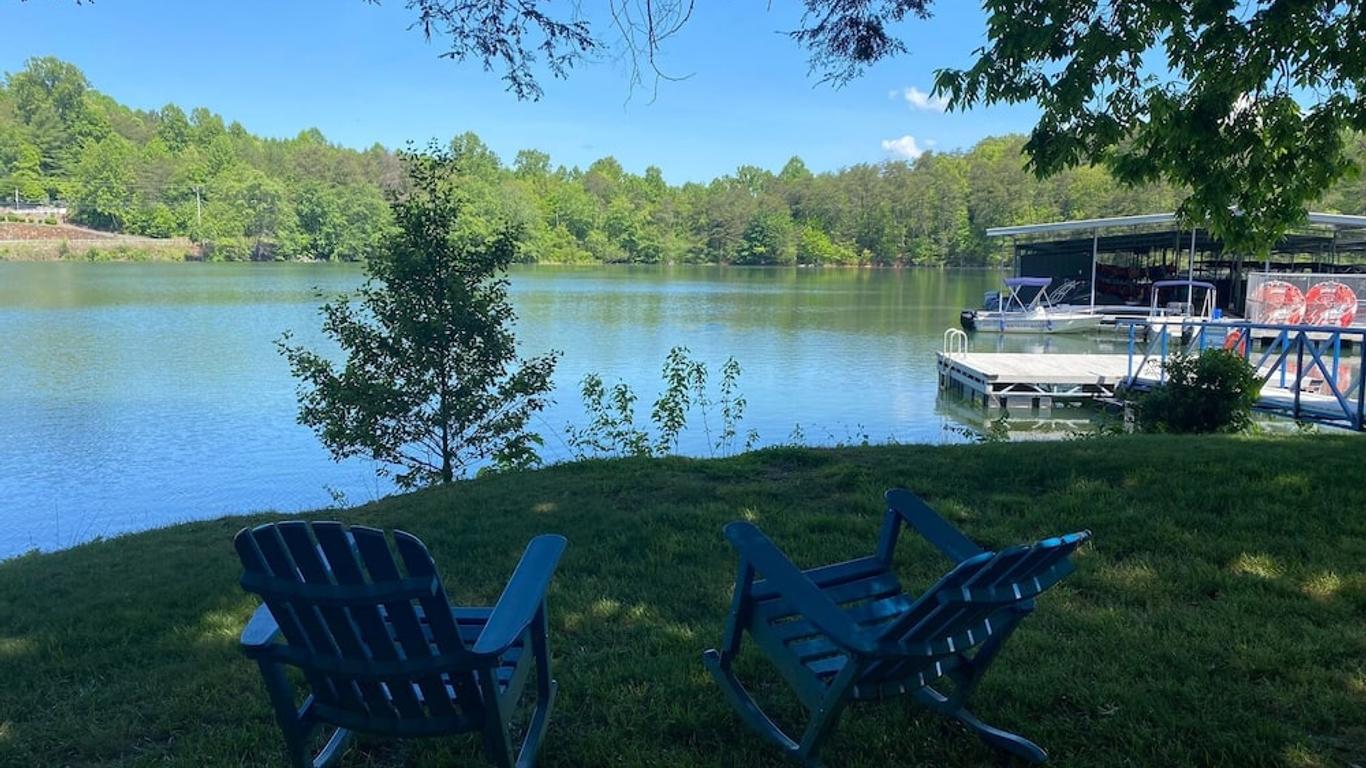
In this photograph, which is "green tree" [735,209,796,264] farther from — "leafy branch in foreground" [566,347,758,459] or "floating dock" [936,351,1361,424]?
"leafy branch in foreground" [566,347,758,459]

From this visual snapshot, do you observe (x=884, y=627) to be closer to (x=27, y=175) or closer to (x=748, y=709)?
(x=748, y=709)

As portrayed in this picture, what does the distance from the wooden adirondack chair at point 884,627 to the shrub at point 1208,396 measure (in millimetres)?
6977

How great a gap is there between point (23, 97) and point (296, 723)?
117403 mm

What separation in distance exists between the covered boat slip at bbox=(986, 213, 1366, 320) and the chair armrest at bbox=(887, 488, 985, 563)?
91.0 feet

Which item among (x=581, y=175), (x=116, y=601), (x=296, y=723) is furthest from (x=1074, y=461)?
(x=581, y=175)

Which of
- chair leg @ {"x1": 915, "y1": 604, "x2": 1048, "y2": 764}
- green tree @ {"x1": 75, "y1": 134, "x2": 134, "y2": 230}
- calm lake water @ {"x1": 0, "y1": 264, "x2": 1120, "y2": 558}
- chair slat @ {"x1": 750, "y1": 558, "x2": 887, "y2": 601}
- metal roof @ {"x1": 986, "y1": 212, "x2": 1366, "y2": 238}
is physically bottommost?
calm lake water @ {"x1": 0, "y1": 264, "x2": 1120, "y2": 558}

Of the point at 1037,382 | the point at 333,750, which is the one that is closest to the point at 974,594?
the point at 333,750

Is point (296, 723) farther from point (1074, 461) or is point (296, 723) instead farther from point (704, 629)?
point (1074, 461)

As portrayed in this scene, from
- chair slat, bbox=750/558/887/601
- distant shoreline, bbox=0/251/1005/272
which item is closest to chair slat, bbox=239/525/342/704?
chair slat, bbox=750/558/887/601

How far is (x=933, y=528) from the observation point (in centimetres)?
275

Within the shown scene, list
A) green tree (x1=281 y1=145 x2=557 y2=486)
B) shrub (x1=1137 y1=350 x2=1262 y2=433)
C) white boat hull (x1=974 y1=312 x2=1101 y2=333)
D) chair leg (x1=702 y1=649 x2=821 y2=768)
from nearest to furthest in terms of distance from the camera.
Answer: chair leg (x1=702 y1=649 x2=821 y2=768) → green tree (x1=281 y1=145 x2=557 y2=486) → shrub (x1=1137 y1=350 x2=1262 y2=433) → white boat hull (x1=974 y1=312 x2=1101 y2=333)

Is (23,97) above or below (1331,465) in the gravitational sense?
above

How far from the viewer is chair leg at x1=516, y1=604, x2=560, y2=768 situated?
2.41m

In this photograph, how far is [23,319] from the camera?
87.5ft
